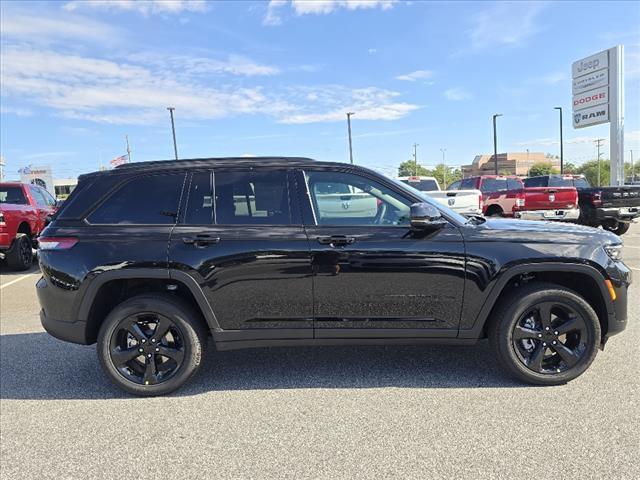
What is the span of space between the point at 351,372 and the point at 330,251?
1145 mm

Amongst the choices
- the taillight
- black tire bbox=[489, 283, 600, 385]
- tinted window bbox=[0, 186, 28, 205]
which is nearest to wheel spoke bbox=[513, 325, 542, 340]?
black tire bbox=[489, 283, 600, 385]

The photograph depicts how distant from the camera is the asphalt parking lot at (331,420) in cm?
268

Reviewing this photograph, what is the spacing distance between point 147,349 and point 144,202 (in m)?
1.15

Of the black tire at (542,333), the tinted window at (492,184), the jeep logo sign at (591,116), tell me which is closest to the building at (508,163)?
the jeep logo sign at (591,116)

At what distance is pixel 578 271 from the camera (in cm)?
348

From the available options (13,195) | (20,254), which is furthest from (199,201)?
(13,195)

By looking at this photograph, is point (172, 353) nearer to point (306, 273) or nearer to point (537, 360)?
point (306, 273)

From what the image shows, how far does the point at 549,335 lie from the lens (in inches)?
140

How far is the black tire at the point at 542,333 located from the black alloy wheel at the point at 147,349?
8.07 feet

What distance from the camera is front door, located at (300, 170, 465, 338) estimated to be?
346cm

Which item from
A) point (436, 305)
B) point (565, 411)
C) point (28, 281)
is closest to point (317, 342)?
point (436, 305)

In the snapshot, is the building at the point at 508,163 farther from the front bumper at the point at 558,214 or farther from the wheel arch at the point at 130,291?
the wheel arch at the point at 130,291

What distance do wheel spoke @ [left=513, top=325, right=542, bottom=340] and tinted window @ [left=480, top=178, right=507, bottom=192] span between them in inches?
494

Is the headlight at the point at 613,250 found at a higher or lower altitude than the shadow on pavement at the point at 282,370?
higher
